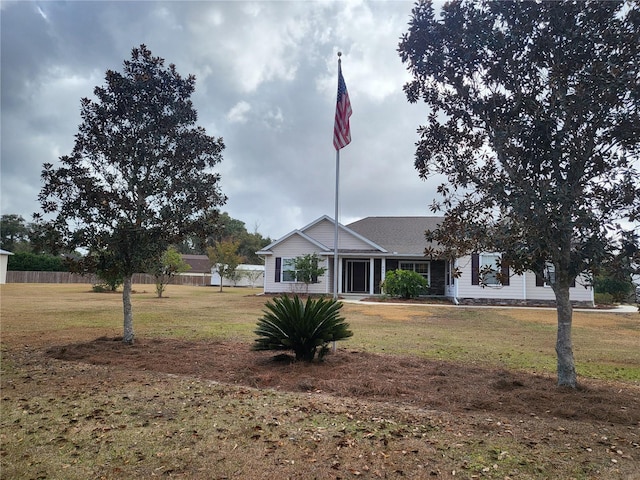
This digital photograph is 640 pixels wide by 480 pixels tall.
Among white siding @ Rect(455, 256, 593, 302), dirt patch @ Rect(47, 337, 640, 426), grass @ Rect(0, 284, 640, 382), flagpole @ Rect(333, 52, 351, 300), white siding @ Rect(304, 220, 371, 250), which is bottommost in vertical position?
grass @ Rect(0, 284, 640, 382)

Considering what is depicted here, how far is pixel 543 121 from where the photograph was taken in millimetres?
5320

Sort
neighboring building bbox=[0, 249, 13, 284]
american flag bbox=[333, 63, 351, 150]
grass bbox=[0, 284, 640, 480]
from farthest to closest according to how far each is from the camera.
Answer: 1. neighboring building bbox=[0, 249, 13, 284]
2. american flag bbox=[333, 63, 351, 150]
3. grass bbox=[0, 284, 640, 480]

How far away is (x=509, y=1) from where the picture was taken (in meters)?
5.39

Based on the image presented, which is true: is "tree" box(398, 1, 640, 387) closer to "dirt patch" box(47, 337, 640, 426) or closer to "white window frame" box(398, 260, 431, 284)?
"dirt patch" box(47, 337, 640, 426)

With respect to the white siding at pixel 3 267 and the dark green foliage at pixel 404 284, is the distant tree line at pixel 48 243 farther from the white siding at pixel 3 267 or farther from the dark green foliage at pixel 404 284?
the dark green foliage at pixel 404 284

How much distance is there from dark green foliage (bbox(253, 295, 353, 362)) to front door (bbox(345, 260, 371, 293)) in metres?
20.4

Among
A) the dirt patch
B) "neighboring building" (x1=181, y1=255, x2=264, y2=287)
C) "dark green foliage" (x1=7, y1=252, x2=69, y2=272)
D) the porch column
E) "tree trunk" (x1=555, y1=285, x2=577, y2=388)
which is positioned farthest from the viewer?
"neighboring building" (x1=181, y1=255, x2=264, y2=287)

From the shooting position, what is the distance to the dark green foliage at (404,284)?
22.5 metres

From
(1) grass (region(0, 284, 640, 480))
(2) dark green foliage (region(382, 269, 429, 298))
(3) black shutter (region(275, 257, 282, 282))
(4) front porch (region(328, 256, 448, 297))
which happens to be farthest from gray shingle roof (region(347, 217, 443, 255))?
(1) grass (region(0, 284, 640, 480))

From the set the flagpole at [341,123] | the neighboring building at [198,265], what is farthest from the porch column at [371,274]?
the neighboring building at [198,265]

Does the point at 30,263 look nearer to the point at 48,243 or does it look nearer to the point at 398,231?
the point at 398,231

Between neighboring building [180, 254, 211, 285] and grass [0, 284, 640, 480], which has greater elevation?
neighboring building [180, 254, 211, 285]

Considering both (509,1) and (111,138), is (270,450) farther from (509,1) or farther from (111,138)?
(111,138)

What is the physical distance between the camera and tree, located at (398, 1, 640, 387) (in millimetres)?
4836
